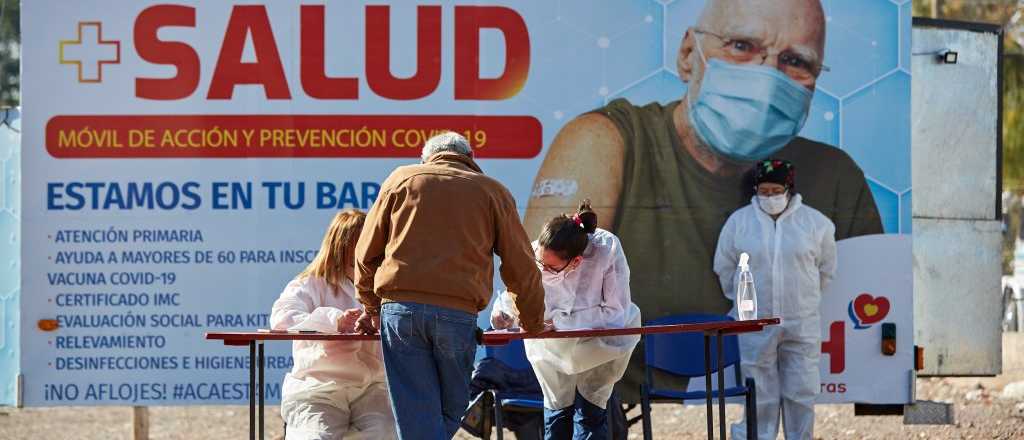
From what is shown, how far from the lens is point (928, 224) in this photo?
22.2ft

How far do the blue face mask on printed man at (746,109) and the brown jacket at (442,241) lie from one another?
202 centimetres

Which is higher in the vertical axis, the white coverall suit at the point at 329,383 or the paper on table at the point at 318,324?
the paper on table at the point at 318,324

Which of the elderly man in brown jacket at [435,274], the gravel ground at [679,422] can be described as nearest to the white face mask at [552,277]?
the elderly man in brown jacket at [435,274]

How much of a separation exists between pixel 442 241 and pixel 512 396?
165cm

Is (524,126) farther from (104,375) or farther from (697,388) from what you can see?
(104,375)

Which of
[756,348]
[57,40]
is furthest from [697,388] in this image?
[57,40]

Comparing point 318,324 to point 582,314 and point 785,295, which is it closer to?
point 582,314

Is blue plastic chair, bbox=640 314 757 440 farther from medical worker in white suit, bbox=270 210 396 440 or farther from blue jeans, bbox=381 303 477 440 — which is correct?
blue jeans, bbox=381 303 477 440

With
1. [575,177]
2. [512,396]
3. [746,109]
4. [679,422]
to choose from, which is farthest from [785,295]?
[679,422]

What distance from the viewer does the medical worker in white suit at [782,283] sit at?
6.35m

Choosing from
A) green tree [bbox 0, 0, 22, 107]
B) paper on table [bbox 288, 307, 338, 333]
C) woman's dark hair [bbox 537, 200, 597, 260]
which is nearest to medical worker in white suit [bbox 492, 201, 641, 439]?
woman's dark hair [bbox 537, 200, 597, 260]

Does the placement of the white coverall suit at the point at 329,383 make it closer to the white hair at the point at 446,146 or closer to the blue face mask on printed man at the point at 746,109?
the white hair at the point at 446,146

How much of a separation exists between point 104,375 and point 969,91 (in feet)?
14.2

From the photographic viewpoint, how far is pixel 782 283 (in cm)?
643
